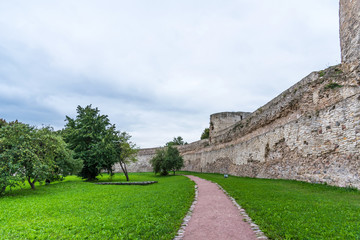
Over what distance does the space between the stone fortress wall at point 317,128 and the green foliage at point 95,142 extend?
13.4m

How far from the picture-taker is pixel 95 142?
23.8 meters

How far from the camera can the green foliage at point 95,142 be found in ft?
73.7

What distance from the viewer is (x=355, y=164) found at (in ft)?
29.7

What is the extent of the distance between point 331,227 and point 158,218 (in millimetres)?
4045

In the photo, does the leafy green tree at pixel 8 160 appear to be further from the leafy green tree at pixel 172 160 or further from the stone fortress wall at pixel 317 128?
the leafy green tree at pixel 172 160

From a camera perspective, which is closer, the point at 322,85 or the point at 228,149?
the point at 322,85

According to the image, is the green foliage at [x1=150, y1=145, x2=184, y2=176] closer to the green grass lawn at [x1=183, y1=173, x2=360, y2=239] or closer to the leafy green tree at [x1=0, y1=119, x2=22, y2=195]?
the leafy green tree at [x1=0, y1=119, x2=22, y2=195]

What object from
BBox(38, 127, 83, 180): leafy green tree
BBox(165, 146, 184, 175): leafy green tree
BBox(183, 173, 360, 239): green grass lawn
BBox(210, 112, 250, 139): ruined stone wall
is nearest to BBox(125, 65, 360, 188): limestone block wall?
BBox(183, 173, 360, 239): green grass lawn

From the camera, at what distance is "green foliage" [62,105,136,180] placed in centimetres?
2247

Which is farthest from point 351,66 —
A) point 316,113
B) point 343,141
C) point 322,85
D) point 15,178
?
point 15,178

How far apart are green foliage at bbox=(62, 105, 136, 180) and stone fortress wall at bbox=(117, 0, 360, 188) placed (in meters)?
13.4

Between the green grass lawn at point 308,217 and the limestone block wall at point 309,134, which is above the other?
the limestone block wall at point 309,134

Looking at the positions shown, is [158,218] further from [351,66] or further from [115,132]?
[115,132]

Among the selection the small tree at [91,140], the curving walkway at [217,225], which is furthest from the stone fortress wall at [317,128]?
the small tree at [91,140]
